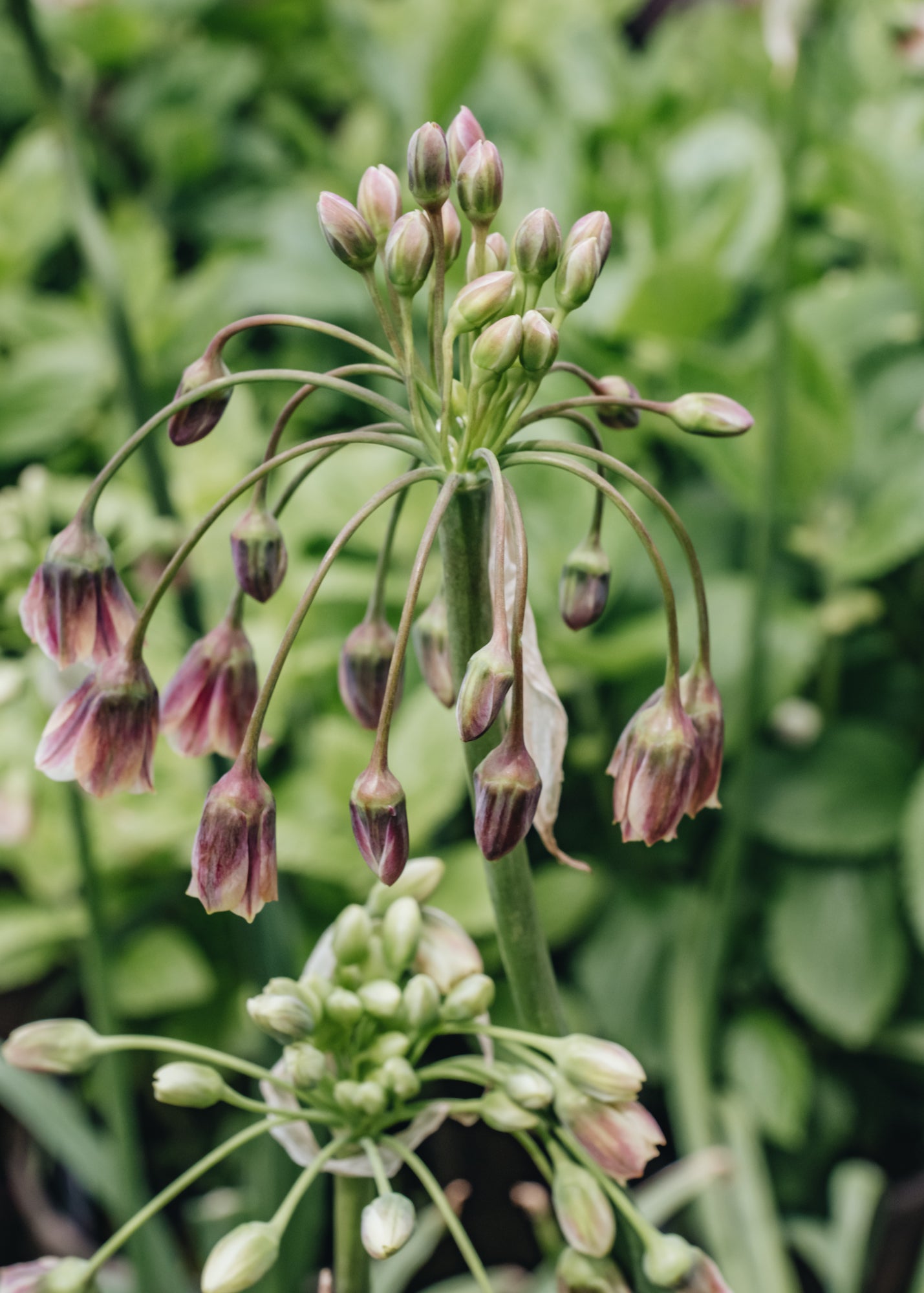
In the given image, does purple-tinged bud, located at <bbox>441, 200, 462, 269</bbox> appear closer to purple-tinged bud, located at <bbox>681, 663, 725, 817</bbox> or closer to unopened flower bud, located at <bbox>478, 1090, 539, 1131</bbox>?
purple-tinged bud, located at <bbox>681, 663, 725, 817</bbox>

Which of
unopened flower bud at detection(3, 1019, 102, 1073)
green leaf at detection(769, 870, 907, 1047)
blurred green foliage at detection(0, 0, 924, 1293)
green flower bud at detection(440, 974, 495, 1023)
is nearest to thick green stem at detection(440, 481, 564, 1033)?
green flower bud at detection(440, 974, 495, 1023)


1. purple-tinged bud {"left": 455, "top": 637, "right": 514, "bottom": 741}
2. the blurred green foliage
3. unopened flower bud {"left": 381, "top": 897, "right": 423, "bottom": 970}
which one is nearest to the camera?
purple-tinged bud {"left": 455, "top": 637, "right": 514, "bottom": 741}

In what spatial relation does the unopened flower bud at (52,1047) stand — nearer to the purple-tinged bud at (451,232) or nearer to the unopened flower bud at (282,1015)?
the unopened flower bud at (282,1015)

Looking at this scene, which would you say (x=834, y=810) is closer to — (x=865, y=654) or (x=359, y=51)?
(x=865, y=654)

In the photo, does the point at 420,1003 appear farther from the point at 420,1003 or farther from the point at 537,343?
the point at 537,343

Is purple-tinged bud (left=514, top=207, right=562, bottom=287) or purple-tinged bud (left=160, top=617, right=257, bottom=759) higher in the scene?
purple-tinged bud (left=514, top=207, right=562, bottom=287)

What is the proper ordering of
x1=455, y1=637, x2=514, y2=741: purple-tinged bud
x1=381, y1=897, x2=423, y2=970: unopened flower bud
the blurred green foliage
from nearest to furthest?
1. x1=455, y1=637, x2=514, y2=741: purple-tinged bud
2. x1=381, y1=897, x2=423, y2=970: unopened flower bud
3. the blurred green foliage
